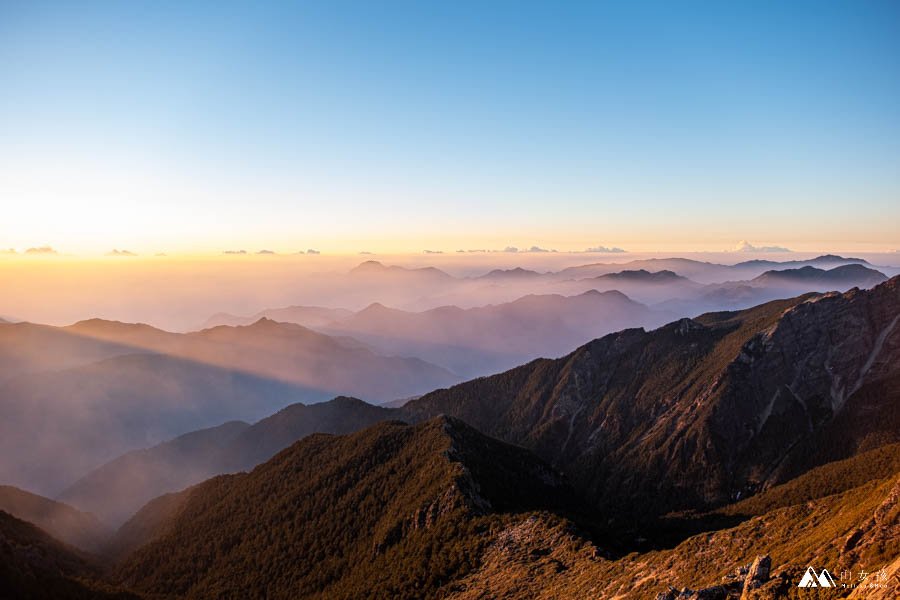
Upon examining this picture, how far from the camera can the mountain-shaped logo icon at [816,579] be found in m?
36.3

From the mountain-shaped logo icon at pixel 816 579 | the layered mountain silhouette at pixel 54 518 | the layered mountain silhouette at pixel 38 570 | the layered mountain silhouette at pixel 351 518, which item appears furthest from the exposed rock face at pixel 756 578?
the layered mountain silhouette at pixel 54 518

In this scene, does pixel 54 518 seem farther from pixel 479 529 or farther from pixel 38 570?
pixel 479 529

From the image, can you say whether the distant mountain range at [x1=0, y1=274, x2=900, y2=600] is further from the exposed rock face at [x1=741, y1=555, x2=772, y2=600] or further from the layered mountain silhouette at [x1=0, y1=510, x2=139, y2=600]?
the layered mountain silhouette at [x1=0, y1=510, x2=139, y2=600]

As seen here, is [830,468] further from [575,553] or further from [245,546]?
[245,546]

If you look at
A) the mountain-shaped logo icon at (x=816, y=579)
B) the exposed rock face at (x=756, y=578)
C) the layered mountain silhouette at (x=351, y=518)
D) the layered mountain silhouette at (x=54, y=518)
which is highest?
the mountain-shaped logo icon at (x=816, y=579)

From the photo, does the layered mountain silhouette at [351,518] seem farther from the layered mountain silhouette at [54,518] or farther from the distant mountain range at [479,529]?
the layered mountain silhouette at [54,518]

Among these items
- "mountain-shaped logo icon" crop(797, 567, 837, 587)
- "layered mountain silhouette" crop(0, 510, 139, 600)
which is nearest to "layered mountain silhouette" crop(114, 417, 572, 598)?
"layered mountain silhouette" crop(0, 510, 139, 600)

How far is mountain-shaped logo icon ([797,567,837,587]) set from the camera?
1430 inches

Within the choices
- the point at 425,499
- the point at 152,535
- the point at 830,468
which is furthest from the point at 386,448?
the point at 830,468

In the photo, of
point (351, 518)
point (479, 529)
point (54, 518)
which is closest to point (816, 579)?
point (479, 529)

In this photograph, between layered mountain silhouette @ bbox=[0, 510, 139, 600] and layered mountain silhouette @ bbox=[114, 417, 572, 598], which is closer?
layered mountain silhouette @ bbox=[0, 510, 139, 600]

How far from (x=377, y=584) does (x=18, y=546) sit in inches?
3039

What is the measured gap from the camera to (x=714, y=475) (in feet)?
653

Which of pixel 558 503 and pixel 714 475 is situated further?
pixel 714 475
